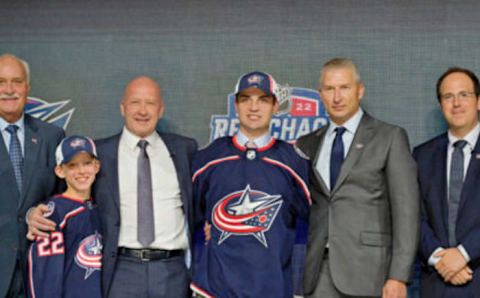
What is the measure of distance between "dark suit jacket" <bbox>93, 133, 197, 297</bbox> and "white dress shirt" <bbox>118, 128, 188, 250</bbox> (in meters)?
0.04

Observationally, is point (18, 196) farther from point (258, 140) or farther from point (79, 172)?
point (258, 140)

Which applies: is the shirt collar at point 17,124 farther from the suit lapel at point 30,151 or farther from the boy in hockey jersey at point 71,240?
the boy in hockey jersey at point 71,240

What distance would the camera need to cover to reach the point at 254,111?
3.44m


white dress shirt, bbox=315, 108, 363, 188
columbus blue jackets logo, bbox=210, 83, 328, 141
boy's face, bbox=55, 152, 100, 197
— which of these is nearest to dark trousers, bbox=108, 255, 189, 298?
boy's face, bbox=55, 152, 100, 197

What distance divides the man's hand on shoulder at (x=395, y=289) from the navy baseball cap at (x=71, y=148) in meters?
1.53

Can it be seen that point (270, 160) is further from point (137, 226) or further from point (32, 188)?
point (32, 188)

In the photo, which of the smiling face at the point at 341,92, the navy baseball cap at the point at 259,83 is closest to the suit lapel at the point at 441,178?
the smiling face at the point at 341,92

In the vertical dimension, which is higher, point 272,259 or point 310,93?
point 310,93

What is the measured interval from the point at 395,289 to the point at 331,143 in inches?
30.3

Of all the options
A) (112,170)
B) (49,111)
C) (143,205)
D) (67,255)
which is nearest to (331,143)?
(143,205)

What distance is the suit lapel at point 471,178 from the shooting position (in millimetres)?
3447

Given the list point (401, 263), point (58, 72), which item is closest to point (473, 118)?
point (401, 263)

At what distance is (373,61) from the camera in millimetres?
4312

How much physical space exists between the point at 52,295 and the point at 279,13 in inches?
84.7
